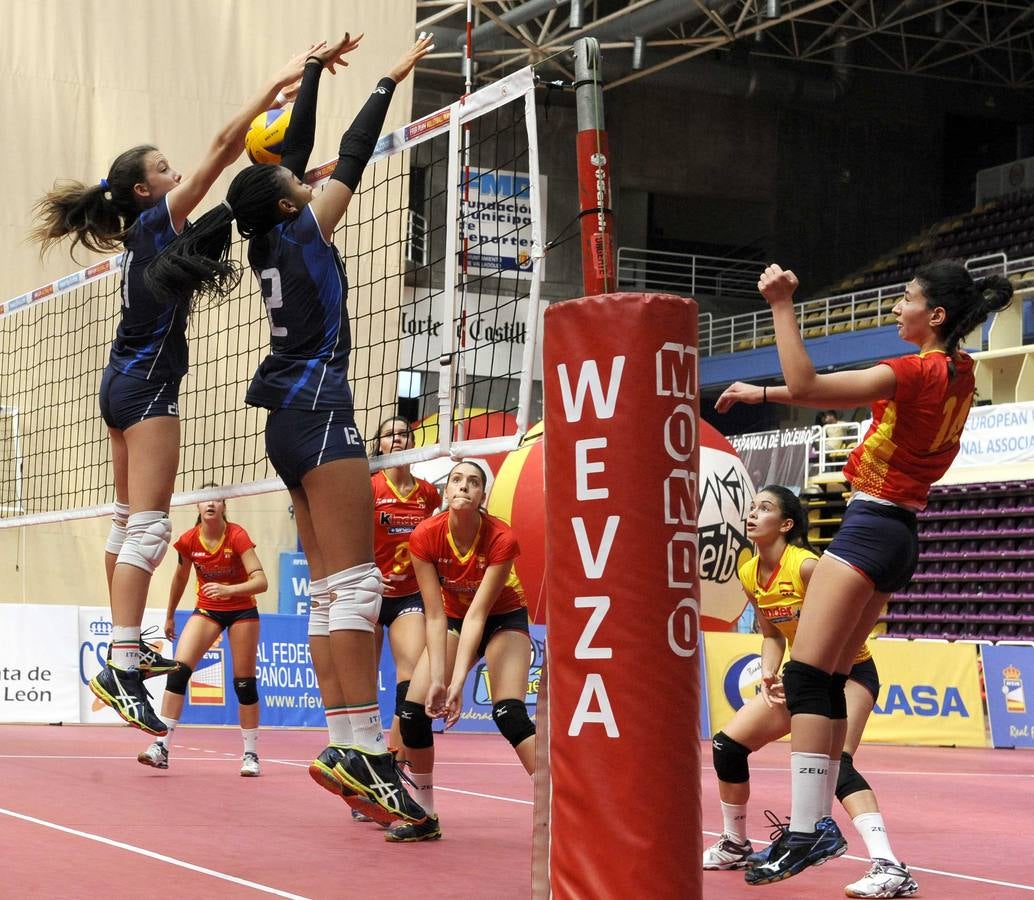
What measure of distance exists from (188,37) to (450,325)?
1193 centimetres

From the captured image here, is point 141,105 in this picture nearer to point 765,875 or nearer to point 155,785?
point 155,785

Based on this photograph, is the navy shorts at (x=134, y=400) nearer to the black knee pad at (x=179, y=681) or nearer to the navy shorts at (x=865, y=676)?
the navy shorts at (x=865, y=676)

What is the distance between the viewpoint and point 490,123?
24359 millimetres

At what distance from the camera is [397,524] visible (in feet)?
22.4

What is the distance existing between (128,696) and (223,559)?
3.76 metres

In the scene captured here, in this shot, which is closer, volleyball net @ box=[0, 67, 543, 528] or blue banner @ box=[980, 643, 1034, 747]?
volleyball net @ box=[0, 67, 543, 528]

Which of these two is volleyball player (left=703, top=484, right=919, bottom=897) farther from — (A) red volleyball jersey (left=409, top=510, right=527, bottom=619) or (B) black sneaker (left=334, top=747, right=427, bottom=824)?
(B) black sneaker (left=334, top=747, right=427, bottom=824)

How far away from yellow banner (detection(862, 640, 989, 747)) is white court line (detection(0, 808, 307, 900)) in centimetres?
969

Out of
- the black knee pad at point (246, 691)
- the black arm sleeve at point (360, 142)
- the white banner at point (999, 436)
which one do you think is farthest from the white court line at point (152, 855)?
the white banner at point (999, 436)

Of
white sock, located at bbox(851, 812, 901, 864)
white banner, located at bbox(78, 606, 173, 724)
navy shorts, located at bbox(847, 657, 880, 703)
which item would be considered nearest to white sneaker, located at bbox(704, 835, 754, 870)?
white sock, located at bbox(851, 812, 901, 864)

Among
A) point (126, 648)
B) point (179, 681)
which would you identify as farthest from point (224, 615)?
point (126, 648)

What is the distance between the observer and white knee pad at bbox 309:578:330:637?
174 inches

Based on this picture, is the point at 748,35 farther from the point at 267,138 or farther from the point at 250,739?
the point at 267,138

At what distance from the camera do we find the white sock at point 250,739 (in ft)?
26.8
